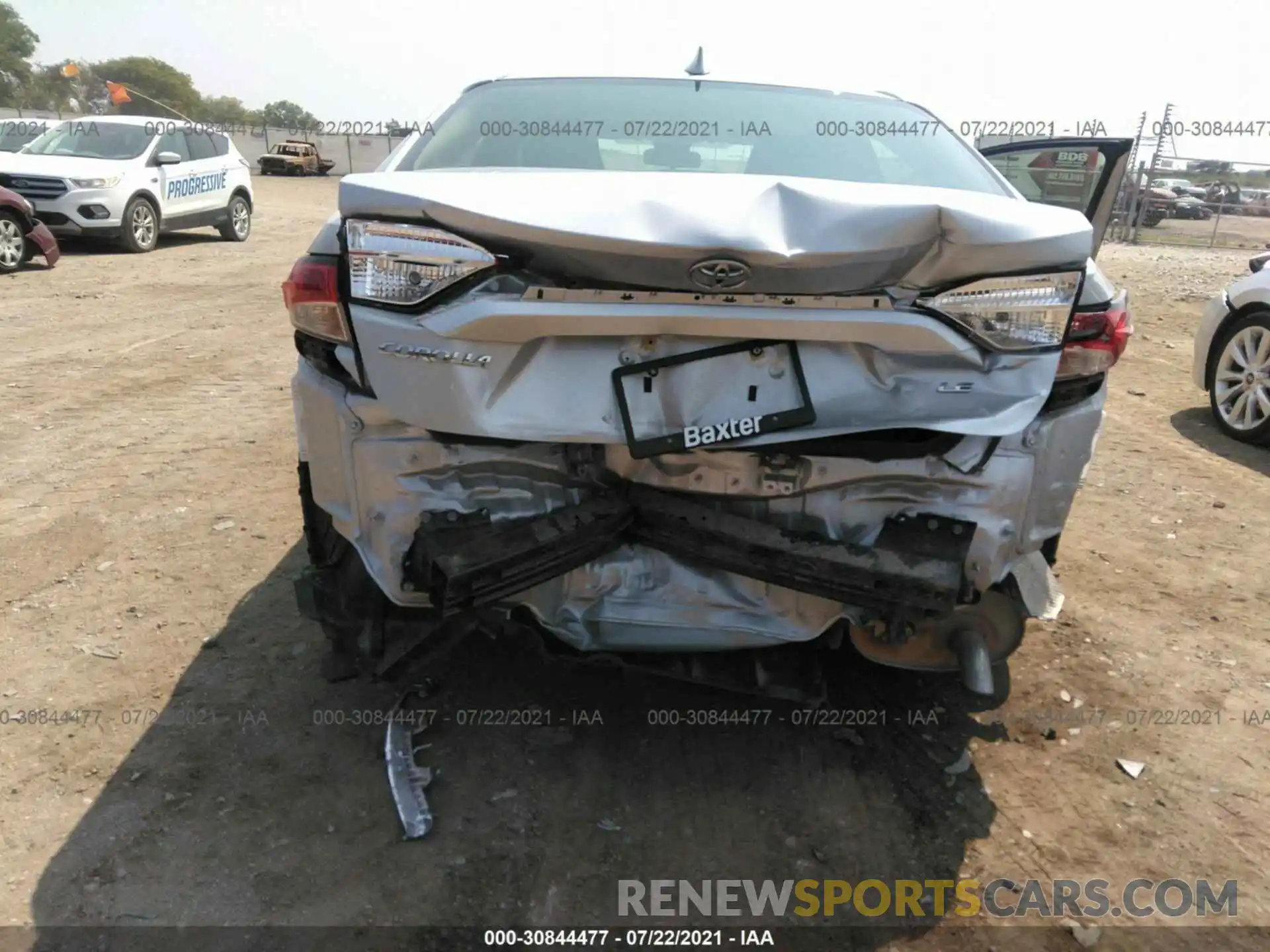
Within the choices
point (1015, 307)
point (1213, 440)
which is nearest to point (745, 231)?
point (1015, 307)

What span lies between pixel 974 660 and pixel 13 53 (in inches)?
2858

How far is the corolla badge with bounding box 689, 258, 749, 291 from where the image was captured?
2.03 meters

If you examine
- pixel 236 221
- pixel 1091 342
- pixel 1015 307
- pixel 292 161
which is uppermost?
pixel 1015 307

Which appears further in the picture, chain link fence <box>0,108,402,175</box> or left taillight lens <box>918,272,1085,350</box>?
chain link fence <box>0,108,402,175</box>

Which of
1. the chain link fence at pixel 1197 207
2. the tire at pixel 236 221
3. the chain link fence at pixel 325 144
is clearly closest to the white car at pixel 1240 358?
the tire at pixel 236 221

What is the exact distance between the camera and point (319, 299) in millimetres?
2262

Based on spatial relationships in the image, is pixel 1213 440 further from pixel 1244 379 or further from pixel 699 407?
pixel 699 407

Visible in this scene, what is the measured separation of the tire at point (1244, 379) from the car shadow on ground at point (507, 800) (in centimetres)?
378

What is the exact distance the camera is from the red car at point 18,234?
10.2 m

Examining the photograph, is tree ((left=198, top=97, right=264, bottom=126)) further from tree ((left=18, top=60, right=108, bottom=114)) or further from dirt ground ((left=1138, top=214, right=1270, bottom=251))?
dirt ground ((left=1138, top=214, right=1270, bottom=251))

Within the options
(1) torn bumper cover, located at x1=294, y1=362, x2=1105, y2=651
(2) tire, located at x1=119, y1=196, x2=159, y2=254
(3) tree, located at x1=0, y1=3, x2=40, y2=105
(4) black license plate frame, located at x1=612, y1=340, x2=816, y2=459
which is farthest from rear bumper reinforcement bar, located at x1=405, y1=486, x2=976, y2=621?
(3) tree, located at x1=0, y1=3, x2=40, y2=105

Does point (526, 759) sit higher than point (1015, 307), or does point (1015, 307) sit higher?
point (1015, 307)

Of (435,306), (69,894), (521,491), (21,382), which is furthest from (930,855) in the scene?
(21,382)

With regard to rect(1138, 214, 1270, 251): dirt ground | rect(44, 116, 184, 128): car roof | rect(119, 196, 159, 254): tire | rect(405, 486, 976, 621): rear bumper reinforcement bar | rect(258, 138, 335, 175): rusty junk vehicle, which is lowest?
rect(258, 138, 335, 175): rusty junk vehicle
